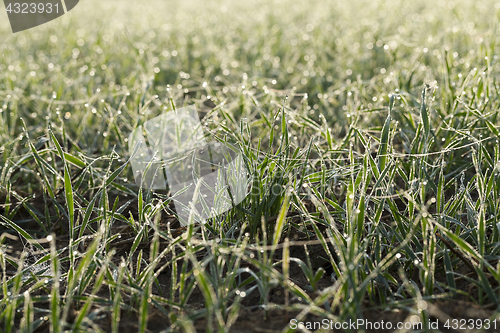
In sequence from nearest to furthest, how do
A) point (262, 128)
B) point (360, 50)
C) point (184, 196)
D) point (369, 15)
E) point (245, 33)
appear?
point (184, 196) → point (262, 128) → point (360, 50) → point (245, 33) → point (369, 15)

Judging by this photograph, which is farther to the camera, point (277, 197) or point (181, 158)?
point (181, 158)

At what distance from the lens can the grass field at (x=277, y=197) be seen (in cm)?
90

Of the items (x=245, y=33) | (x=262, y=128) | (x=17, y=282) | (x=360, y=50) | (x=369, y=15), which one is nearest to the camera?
(x=17, y=282)

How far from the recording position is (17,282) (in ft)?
2.89

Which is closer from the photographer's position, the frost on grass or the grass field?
the grass field

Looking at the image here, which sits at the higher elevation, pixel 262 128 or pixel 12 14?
pixel 12 14

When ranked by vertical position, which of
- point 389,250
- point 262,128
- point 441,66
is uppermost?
point 441,66

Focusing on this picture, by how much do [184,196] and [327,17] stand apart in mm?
3123

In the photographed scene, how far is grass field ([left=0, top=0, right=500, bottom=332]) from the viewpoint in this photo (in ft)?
2.96

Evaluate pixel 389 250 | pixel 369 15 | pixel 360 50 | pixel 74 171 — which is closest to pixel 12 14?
pixel 74 171

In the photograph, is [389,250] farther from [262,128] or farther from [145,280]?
[262,128]

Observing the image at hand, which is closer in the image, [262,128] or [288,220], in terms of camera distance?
[288,220]

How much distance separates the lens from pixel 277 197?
46.1 inches

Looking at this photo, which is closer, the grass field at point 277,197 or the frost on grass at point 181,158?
the grass field at point 277,197
